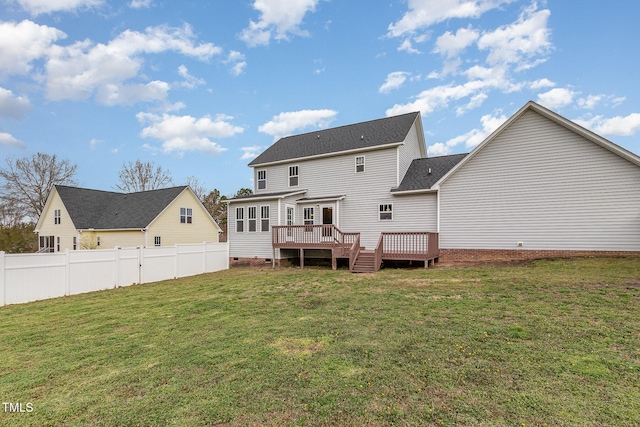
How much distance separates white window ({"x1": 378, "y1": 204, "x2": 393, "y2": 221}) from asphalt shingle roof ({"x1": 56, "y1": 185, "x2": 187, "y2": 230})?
1611 centimetres

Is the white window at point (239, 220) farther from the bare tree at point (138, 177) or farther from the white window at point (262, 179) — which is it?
the bare tree at point (138, 177)

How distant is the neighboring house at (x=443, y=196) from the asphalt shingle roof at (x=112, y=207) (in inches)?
309

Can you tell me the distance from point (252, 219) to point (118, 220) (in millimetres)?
12535

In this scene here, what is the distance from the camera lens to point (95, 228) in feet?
75.5

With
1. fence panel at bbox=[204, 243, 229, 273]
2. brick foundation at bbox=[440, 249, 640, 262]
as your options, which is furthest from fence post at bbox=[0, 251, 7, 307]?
brick foundation at bbox=[440, 249, 640, 262]

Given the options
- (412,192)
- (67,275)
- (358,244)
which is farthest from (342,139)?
(67,275)

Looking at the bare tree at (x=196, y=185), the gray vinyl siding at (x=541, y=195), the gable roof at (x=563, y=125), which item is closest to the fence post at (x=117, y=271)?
the gray vinyl siding at (x=541, y=195)

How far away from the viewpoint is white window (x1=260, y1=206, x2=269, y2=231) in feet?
57.3

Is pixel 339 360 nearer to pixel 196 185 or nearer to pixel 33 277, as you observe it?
pixel 33 277

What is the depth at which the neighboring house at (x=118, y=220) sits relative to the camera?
2208 centimetres

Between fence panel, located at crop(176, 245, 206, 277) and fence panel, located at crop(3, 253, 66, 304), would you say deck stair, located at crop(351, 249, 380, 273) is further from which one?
fence panel, located at crop(3, 253, 66, 304)

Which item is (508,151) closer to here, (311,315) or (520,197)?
(520,197)

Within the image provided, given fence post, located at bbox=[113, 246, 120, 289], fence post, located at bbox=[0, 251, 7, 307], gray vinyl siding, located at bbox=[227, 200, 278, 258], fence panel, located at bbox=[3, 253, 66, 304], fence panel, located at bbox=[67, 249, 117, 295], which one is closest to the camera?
fence post, located at bbox=[0, 251, 7, 307]

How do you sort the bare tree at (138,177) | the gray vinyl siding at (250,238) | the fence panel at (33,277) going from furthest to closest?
the bare tree at (138,177) → the gray vinyl siding at (250,238) → the fence panel at (33,277)
